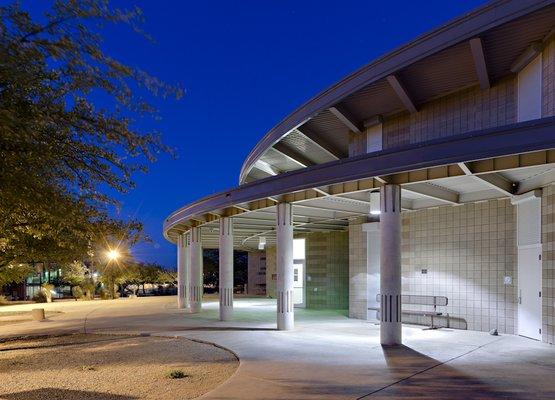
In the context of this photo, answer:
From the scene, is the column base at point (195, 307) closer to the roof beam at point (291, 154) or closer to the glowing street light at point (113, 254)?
the roof beam at point (291, 154)

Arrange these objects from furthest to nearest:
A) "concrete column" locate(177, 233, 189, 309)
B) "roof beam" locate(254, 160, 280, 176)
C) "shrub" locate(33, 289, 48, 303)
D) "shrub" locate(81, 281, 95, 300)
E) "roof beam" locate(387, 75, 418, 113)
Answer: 1. "shrub" locate(81, 281, 95, 300)
2. "shrub" locate(33, 289, 48, 303)
3. "roof beam" locate(254, 160, 280, 176)
4. "concrete column" locate(177, 233, 189, 309)
5. "roof beam" locate(387, 75, 418, 113)

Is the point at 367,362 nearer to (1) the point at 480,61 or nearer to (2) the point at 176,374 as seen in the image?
(2) the point at 176,374

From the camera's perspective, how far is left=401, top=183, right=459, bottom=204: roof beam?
1328cm

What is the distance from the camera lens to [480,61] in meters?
13.5

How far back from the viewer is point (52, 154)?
8312 mm

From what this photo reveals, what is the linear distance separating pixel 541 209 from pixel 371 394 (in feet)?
25.7

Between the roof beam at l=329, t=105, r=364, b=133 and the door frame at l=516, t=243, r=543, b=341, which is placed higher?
the roof beam at l=329, t=105, r=364, b=133

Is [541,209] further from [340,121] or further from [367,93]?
[340,121]

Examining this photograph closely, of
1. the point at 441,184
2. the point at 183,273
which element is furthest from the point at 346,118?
the point at 183,273

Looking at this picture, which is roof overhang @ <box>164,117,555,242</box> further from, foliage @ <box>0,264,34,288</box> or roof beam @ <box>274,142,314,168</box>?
foliage @ <box>0,264,34,288</box>

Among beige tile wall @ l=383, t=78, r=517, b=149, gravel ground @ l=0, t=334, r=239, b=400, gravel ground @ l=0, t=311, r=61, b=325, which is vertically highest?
beige tile wall @ l=383, t=78, r=517, b=149

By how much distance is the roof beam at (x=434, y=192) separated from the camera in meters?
13.3

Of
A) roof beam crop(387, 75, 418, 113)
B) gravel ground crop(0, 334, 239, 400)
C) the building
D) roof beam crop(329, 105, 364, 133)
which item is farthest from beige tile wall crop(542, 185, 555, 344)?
gravel ground crop(0, 334, 239, 400)

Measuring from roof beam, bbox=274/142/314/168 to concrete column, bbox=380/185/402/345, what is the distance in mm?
11424
